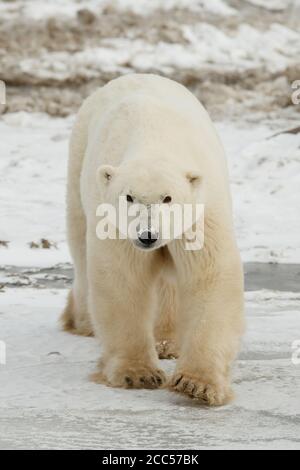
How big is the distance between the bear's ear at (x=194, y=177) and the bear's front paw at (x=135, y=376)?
0.94m

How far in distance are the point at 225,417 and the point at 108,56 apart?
39.6 feet

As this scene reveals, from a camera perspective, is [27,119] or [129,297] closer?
[129,297]

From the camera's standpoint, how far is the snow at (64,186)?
8.93 metres

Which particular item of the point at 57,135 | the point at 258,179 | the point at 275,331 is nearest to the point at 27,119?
the point at 57,135

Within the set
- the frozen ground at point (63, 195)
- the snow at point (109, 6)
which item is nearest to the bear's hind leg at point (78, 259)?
the frozen ground at point (63, 195)

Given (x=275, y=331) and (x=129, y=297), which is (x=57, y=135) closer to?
(x=275, y=331)

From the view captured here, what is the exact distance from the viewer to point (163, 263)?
531 cm

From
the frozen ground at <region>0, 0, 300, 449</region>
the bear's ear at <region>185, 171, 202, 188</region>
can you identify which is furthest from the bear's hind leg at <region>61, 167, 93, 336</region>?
the bear's ear at <region>185, 171, 202, 188</region>

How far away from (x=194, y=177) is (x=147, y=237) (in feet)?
1.52

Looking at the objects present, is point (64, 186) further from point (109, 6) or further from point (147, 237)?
point (109, 6)

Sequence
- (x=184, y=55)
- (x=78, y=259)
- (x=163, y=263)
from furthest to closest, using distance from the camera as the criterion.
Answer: (x=184, y=55) → (x=78, y=259) → (x=163, y=263)

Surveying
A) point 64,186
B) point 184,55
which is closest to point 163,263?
point 64,186

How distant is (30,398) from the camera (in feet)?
16.3

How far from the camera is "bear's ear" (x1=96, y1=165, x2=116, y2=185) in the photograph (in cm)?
489
